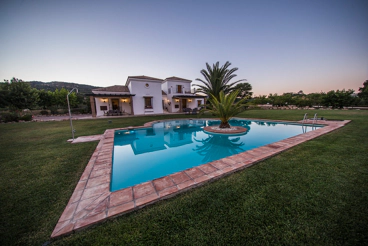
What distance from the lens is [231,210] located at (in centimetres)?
170

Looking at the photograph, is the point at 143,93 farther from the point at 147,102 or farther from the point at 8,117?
the point at 8,117

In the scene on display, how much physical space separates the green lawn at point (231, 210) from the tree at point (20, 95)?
89.1 ft

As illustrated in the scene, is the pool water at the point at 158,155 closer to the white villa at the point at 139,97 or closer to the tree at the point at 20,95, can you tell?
the white villa at the point at 139,97

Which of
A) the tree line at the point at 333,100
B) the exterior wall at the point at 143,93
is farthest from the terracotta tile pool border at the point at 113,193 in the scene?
the tree line at the point at 333,100

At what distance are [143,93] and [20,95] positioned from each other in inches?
754

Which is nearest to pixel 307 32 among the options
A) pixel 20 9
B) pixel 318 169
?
pixel 318 169

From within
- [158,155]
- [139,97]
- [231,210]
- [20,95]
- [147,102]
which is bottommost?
[158,155]

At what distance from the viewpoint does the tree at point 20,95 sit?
1894 cm

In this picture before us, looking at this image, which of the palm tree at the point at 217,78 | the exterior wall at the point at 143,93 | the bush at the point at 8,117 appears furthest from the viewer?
the exterior wall at the point at 143,93

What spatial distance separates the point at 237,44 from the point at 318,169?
17.2m

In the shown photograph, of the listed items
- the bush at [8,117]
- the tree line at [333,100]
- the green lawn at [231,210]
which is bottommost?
the green lawn at [231,210]

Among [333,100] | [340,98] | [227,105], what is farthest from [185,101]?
[340,98]

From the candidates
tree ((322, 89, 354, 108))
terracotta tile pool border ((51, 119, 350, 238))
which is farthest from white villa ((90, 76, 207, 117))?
tree ((322, 89, 354, 108))

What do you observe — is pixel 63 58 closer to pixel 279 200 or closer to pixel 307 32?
pixel 279 200
